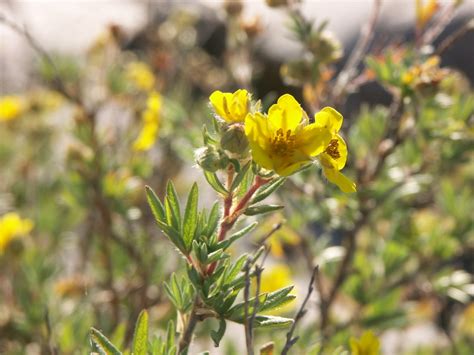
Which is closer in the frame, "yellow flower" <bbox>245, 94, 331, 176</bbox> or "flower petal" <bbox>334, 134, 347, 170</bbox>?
"yellow flower" <bbox>245, 94, 331, 176</bbox>

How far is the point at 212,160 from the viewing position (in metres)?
1.04

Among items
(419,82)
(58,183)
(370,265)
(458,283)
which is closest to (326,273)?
(370,265)

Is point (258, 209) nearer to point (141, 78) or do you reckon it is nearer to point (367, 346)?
point (367, 346)

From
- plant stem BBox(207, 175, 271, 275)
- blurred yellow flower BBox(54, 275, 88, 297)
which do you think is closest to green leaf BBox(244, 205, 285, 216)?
plant stem BBox(207, 175, 271, 275)

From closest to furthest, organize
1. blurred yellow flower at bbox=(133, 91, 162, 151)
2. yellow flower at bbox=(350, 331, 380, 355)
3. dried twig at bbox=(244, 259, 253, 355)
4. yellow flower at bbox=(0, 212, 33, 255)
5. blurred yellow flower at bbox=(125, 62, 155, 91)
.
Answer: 1. dried twig at bbox=(244, 259, 253, 355)
2. yellow flower at bbox=(350, 331, 380, 355)
3. blurred yellow flower at bbox=(133, 91, 162, 151)
4. yellow flower at bbox=(0, 212, 33, 255)
5. blurred yellow flower at bbox=(125, 62, 155, 91)

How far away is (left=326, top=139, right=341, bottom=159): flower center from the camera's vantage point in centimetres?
113

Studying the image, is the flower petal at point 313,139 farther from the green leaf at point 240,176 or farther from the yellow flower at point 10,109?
the yellow flower at point 10,109

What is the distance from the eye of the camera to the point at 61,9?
7.42m

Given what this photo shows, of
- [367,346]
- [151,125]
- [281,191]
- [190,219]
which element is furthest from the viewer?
[151,125]

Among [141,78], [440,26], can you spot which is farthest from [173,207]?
[141,78]

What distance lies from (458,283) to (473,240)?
0.20m

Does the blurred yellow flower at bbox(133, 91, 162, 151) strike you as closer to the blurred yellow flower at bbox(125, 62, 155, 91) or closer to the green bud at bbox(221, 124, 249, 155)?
the blurred yellow flower at bbox(125, 62, 155, 91)

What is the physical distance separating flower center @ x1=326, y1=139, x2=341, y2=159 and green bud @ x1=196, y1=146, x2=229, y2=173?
0.65ft

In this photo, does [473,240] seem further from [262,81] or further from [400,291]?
[262,81]
